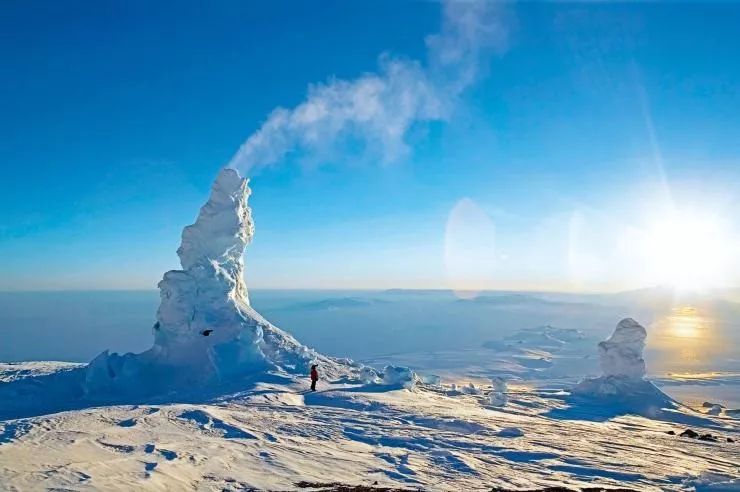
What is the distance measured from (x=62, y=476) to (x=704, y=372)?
162536mm

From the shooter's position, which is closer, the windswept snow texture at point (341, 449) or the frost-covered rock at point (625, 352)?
the windswept snow texture at point (341, 449)

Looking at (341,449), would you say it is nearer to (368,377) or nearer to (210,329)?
(368,377)

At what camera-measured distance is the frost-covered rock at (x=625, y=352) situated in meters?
46.9

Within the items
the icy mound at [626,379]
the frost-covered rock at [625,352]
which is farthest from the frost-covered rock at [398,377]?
the frost-covered rock at [625,352]

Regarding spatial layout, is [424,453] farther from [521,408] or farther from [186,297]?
[186,297]

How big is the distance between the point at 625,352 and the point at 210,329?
34458 millimetres

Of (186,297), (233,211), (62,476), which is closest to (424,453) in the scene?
(62,476)

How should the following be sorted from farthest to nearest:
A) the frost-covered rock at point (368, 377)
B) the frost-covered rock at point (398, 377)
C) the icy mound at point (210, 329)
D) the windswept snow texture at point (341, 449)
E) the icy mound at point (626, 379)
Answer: the icy mound at point (626, 379) → the frost-covered rock at point (368, 377) → the frost-covered rock at point (398, 377) → the icy mound at point (210, 329) → the windswept snow texture at point (341, 449)

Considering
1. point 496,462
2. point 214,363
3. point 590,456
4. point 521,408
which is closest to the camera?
point 496,462

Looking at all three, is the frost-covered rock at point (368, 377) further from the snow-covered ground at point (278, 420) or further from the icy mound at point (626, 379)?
the icy mound at point (626, 379)

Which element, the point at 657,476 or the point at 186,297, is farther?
the point at 186,297

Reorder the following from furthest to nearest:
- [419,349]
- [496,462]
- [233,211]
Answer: [419,349] < [233,211] < [496,462]

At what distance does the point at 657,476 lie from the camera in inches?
822

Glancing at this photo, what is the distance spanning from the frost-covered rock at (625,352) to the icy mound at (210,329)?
73.7 feet
